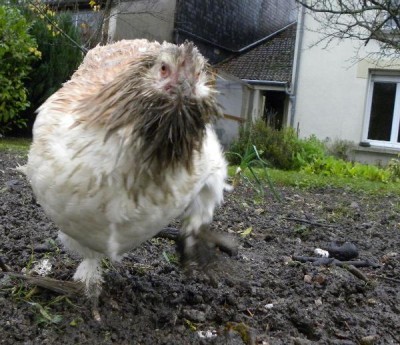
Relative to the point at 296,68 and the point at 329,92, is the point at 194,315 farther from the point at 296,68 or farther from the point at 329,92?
the point at 296,68

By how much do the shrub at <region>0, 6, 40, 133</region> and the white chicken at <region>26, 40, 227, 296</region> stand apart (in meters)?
7.15

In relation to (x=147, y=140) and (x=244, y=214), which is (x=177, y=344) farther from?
(x=244, y=214)

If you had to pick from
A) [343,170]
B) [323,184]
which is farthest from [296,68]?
[323,184]

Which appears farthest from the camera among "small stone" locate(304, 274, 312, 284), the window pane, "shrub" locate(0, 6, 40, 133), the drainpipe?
the drainpipe

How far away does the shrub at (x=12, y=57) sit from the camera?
8812 millimetres

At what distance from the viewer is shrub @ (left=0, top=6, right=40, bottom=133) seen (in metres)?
8.81

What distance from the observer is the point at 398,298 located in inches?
117

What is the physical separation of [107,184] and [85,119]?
285mm

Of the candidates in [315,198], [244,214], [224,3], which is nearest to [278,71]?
[224,3]

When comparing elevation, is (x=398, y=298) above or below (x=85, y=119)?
below

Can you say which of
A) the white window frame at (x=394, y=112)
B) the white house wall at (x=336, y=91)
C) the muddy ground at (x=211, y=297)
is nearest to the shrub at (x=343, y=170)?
the white house wall at (x=336, y=91)

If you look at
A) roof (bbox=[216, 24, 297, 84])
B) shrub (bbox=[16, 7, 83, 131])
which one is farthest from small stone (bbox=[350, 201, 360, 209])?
roof (bbox=[216, 24, 297, 84])

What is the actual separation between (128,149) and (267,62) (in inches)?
629

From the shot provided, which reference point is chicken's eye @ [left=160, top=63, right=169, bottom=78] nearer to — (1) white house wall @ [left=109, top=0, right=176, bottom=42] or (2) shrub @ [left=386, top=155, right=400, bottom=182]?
(2) shrub @ [left=386, top=155, right=400, bottom=182]
